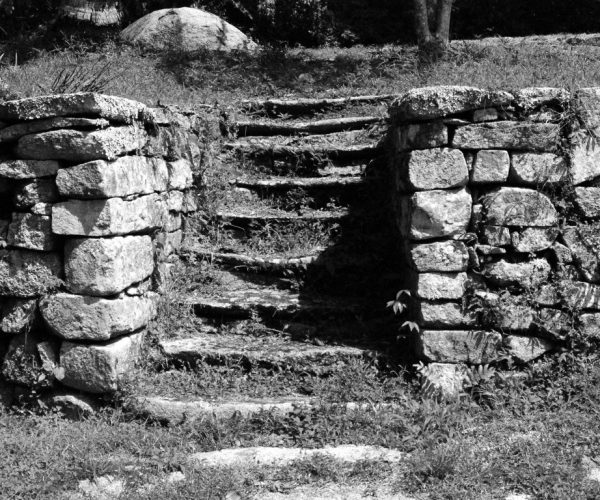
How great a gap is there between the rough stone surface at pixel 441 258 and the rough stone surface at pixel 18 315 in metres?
2.25

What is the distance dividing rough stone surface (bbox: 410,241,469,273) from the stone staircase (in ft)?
2.14

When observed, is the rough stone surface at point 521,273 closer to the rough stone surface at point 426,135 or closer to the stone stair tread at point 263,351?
the rough stone surface at point 426,135

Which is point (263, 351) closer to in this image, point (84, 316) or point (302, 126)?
point (84, 316)

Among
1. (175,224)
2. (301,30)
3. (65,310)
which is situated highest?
(301,30)

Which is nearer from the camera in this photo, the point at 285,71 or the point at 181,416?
the point at 181,416

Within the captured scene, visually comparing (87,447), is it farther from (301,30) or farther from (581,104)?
(301,30)

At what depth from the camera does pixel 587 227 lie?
14.2ft

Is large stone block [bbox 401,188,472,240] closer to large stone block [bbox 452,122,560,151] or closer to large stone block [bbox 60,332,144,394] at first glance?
large stone block [bbox 452,122,560,151]

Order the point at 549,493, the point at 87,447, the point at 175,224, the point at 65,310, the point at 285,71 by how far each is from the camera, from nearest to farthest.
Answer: the point at 549,493
the point at 87,447
the point at 65,310
the point at 175,224
the point at 285,71

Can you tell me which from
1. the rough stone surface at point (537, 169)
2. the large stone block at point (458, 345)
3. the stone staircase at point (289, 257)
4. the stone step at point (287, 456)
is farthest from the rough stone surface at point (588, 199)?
the stone step at point (287, 456)

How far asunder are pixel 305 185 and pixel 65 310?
2.23 meters

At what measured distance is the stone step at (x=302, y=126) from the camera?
250 inches

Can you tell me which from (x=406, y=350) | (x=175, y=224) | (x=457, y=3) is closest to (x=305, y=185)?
(x=175, y=224)

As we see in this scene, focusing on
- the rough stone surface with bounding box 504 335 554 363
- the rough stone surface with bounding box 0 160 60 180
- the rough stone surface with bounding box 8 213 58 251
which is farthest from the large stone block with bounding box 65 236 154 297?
the rough stone surface with bounding box 504 335 554 363
